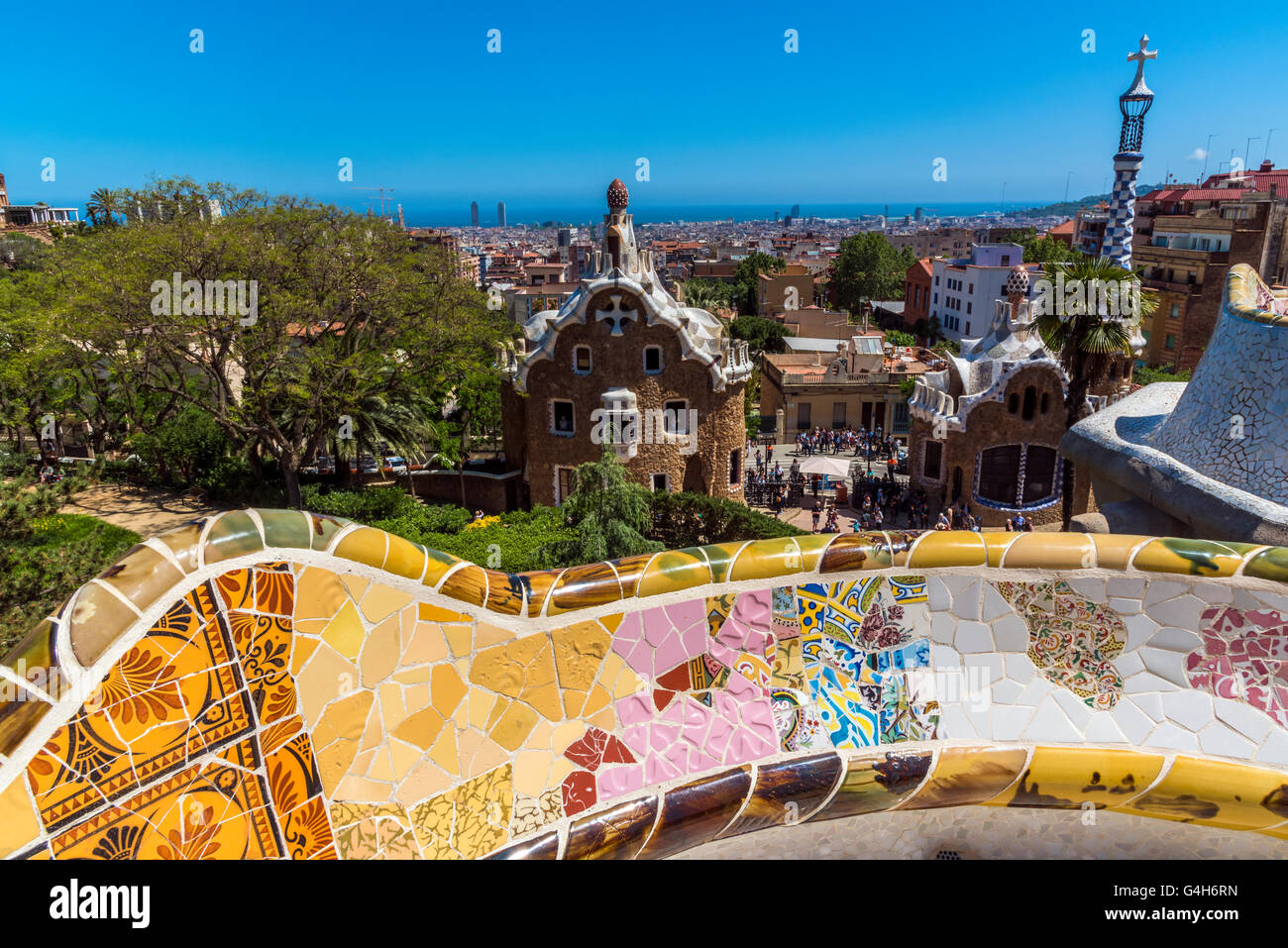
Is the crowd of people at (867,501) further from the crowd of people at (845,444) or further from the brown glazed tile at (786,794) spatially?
the brown glazed tile at (786,794)

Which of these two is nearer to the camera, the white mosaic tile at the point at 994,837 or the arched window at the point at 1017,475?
the white mosaic tile at the point at 994,837

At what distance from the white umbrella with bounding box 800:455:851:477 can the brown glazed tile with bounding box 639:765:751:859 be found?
20.8 m

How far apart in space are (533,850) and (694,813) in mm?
768

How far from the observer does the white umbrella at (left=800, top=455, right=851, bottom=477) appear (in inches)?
966

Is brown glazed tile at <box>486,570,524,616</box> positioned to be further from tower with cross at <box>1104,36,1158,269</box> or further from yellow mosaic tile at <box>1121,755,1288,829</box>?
tower with cross at <box>1104,36,1158,269</box>

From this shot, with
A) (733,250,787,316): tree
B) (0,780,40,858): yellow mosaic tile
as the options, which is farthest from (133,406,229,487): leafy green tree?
(733,250,787,316): tree

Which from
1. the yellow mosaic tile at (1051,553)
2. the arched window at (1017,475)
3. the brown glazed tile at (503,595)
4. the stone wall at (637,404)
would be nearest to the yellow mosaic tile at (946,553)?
the yellow mosaic tile at (1051,553)

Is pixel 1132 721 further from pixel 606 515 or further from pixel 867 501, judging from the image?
pixel 867 501

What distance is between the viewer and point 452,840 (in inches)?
154

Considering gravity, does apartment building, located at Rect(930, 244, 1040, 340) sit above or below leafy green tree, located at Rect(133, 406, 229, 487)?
above

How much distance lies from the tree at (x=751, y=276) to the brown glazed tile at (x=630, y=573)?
67053 mm

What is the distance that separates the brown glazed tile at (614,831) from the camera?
3854 mm

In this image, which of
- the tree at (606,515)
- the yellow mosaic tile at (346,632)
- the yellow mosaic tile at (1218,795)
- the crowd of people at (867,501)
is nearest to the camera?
the yellow mosaic tile at (346,632)

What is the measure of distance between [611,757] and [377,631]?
4.27 feet
